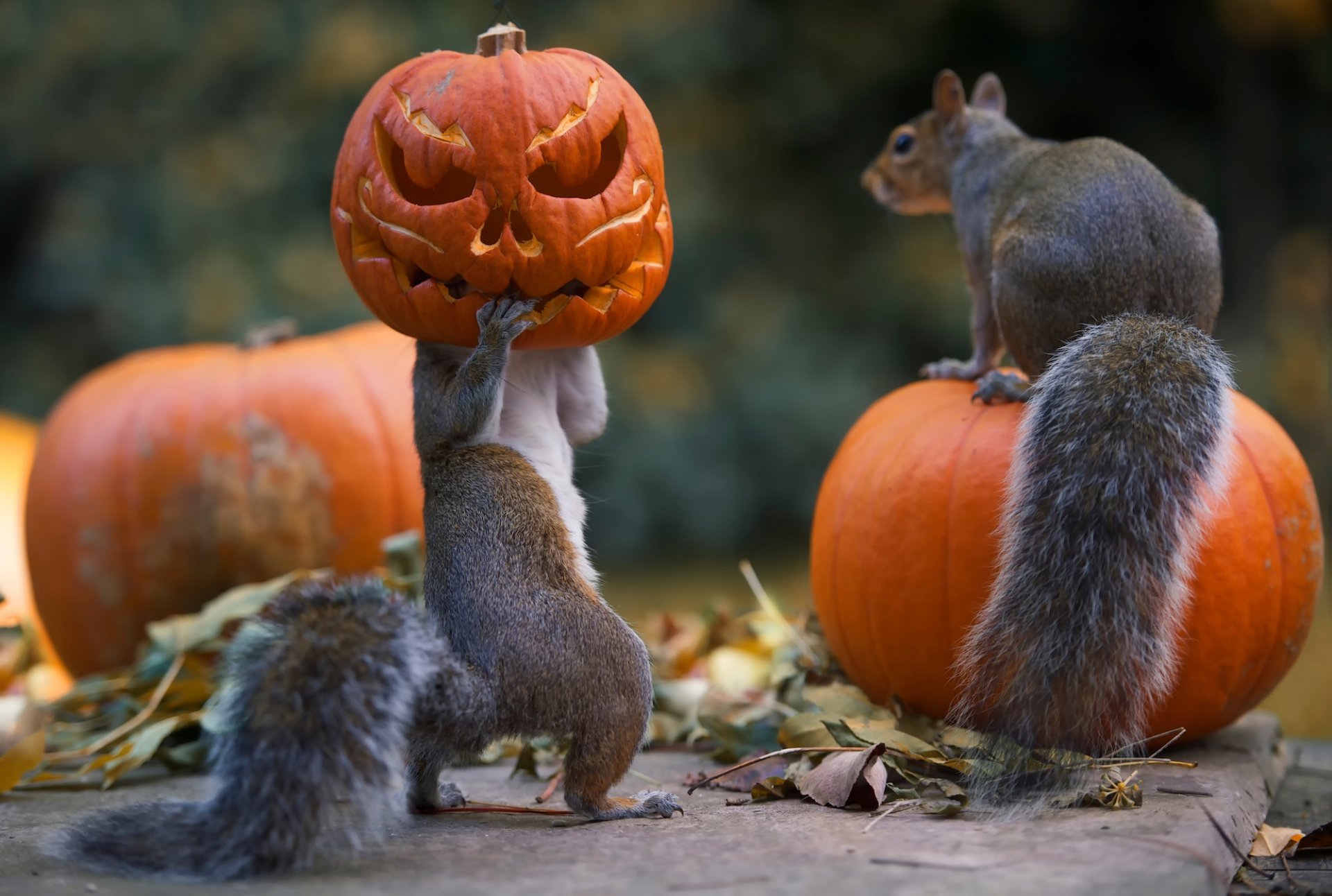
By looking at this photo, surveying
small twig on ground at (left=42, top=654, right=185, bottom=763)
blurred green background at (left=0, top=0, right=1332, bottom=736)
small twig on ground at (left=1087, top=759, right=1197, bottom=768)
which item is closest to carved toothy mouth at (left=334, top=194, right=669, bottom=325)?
small twig on ground at (left=1087, top=759, right=1197, bottom=768)

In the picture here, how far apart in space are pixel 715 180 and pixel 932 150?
3.13 m

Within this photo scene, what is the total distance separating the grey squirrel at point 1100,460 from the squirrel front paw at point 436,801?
0.82m

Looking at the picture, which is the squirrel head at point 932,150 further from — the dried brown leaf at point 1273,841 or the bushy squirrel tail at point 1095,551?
the dried brown leaf at point 1273,841

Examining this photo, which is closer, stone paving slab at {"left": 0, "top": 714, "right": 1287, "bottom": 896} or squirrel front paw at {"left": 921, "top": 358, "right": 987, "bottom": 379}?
stone paving slab at {"left": 0, "top": 714, "right": 1287, "bottom": 896}

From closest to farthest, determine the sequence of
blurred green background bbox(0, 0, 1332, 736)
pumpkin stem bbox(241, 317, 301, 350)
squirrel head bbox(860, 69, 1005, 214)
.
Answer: squirrel head bbox(860, 69, 1005, 214)
pumpkin stem bbox(241, 317, 301, 350)
blurred green background bbox(0, 0, 1332, 736)

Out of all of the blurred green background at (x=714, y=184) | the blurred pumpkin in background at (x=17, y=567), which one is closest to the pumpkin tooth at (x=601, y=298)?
the blurred pumpkin in background at (x=17, y=567)

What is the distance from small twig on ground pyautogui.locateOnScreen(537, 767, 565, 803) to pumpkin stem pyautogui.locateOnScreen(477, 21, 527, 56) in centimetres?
120

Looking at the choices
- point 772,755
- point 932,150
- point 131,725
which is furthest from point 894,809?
point 932,150

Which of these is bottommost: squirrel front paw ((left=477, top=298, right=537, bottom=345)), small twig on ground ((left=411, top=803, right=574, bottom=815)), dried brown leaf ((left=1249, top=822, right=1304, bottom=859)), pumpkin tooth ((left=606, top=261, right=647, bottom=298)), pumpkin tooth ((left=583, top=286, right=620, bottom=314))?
dried brown leaf ((left=1249, top=822, right=1304, bottom=859))

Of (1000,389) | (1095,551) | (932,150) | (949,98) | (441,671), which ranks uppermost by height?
(949,98)

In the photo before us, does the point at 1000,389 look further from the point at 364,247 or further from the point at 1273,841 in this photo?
the point at 364,247

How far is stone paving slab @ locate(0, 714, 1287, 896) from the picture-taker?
5.09 ft

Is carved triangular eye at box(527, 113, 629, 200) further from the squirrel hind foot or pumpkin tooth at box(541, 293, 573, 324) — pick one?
the squirrel hind foot

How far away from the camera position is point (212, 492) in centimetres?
324
